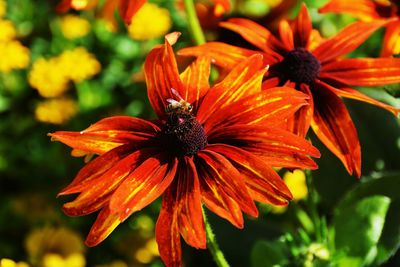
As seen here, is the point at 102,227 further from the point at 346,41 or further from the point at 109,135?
the point at 346,41

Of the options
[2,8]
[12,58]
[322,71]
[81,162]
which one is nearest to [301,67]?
[322,71]

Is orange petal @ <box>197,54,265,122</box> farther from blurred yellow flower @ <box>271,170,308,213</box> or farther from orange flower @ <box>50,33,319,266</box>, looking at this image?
blurred yellow flower @ <box>271,170,308,213</box>

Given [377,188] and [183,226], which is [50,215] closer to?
[377,188]

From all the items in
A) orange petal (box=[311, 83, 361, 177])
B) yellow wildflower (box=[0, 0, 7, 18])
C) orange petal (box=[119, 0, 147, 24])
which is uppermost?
yellow wildflower (box=[0, 0, 7, 18])

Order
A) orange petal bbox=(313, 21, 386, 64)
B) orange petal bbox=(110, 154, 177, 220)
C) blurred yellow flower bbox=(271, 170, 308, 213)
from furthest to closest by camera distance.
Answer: blurred yellow flower bbox=(271, 170, 308, 213) → orange petal bbox=(313, 21, 386, 64) → orange petal bbox=(110, 154, 177, 220)

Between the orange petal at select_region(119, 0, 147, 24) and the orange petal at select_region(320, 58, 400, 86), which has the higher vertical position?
the orange petal at select_region(119, 0, 147, 24)

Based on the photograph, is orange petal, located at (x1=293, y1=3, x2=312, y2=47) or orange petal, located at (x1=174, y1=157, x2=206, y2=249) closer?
orange petal, located at (x1=174, y1=157, x2=206, y2=249)

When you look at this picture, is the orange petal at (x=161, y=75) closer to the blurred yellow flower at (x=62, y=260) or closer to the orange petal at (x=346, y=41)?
Answer: the orange petal at (x=346, y=41)

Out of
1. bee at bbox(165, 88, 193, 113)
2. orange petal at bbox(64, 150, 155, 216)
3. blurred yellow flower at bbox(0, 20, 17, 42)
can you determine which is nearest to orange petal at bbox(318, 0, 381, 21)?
bee at bbox(165, 88, 193, 113)
